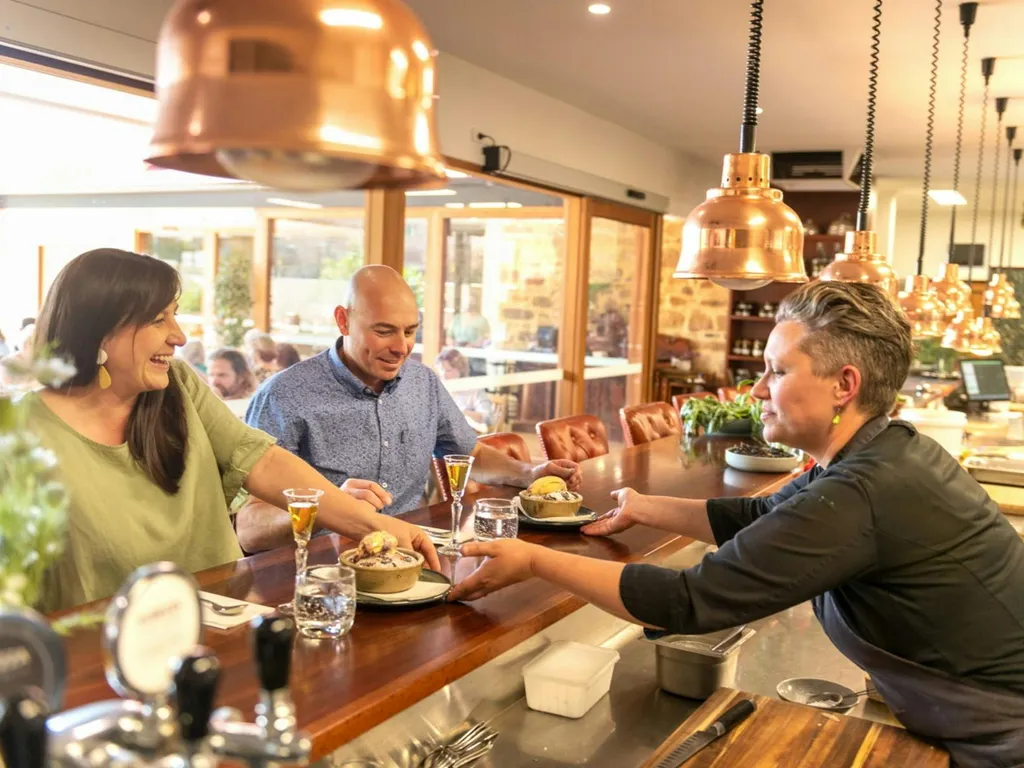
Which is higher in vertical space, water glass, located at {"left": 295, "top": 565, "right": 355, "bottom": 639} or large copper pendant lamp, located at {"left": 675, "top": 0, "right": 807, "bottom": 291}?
large copper pendant lamp, located at {"left": 675, "top": 0, "right": 807, "bottom": 291}

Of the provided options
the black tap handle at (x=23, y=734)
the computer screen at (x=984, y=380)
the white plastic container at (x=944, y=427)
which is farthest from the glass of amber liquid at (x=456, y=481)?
the computer screen at (x=984, y=380)

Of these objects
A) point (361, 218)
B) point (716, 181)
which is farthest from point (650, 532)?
point (716, 181)

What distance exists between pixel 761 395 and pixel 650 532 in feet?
2.14

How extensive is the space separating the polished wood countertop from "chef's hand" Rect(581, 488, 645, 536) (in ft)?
0.10

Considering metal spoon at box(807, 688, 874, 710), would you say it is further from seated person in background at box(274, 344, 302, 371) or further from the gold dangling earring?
seated person in background at box(274, 344, 302, 371)

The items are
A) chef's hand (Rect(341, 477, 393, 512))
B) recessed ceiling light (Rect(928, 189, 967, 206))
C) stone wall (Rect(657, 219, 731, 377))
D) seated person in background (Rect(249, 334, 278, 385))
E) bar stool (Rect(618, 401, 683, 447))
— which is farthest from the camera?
recessed ceiling light (Rect(928, 189, 967, 206))

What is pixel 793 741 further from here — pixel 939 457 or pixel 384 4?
pixel 384 4

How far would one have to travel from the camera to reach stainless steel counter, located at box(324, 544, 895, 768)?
1672 millimetres

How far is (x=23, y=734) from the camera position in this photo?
0.55m

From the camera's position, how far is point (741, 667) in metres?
2.22

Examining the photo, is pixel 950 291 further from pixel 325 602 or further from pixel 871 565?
pixel 325 602

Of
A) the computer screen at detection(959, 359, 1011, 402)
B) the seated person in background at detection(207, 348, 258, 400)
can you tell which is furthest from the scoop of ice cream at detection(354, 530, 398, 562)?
the computer screen at detection(959, 359, 1011, 402)

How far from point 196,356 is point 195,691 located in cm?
Answer: 463

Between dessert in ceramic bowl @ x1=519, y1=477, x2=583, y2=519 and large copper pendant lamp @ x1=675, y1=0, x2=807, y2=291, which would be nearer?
large copper pendant lamp @ x1=675, y1=0, x2=807, y2=291
